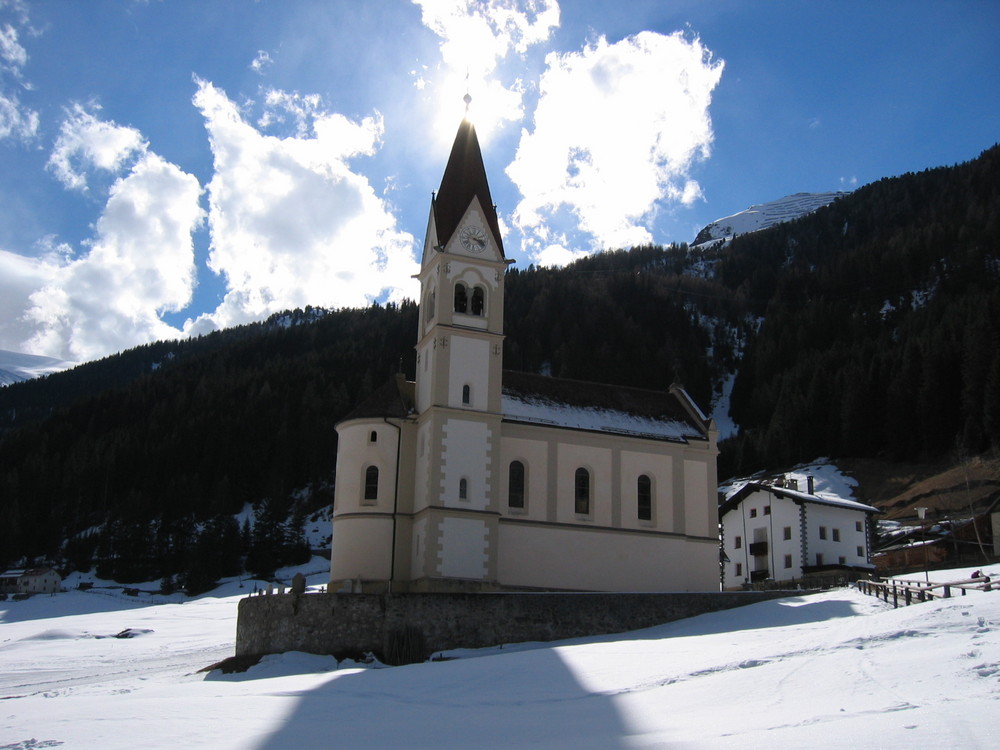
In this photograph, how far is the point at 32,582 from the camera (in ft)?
357

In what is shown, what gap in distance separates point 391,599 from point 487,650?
4.16 meters

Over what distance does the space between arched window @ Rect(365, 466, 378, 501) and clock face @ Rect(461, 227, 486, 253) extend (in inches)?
479

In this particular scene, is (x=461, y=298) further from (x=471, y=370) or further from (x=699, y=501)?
(x=699, y=501)

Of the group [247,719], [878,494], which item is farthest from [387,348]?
[247,719]

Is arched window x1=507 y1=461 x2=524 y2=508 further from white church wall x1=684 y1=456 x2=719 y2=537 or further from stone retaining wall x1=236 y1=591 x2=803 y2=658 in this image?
white church wall x1=684 y1=456 x2=719 y2=537

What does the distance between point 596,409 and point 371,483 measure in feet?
40.9

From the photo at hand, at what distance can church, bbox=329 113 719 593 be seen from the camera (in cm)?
4225

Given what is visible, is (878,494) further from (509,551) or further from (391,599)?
(391,599)

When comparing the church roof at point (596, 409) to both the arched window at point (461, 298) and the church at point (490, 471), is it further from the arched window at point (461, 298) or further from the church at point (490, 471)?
the arched window at point (461, 298)

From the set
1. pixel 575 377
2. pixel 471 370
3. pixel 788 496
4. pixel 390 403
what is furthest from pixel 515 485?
pixel 575 377

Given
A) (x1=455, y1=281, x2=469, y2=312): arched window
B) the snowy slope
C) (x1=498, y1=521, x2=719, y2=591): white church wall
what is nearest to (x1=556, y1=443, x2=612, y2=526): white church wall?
(x1=498, y1=521, x2=719, y2=591): white church wall

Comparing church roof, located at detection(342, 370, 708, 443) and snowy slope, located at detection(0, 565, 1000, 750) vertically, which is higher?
church roof, located at detection(342, 370, 708, 443)

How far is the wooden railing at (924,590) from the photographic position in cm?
2727

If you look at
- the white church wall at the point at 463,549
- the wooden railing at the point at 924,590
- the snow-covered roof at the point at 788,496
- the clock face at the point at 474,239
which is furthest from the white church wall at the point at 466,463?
the snow-covered roof at the point at 788,496
